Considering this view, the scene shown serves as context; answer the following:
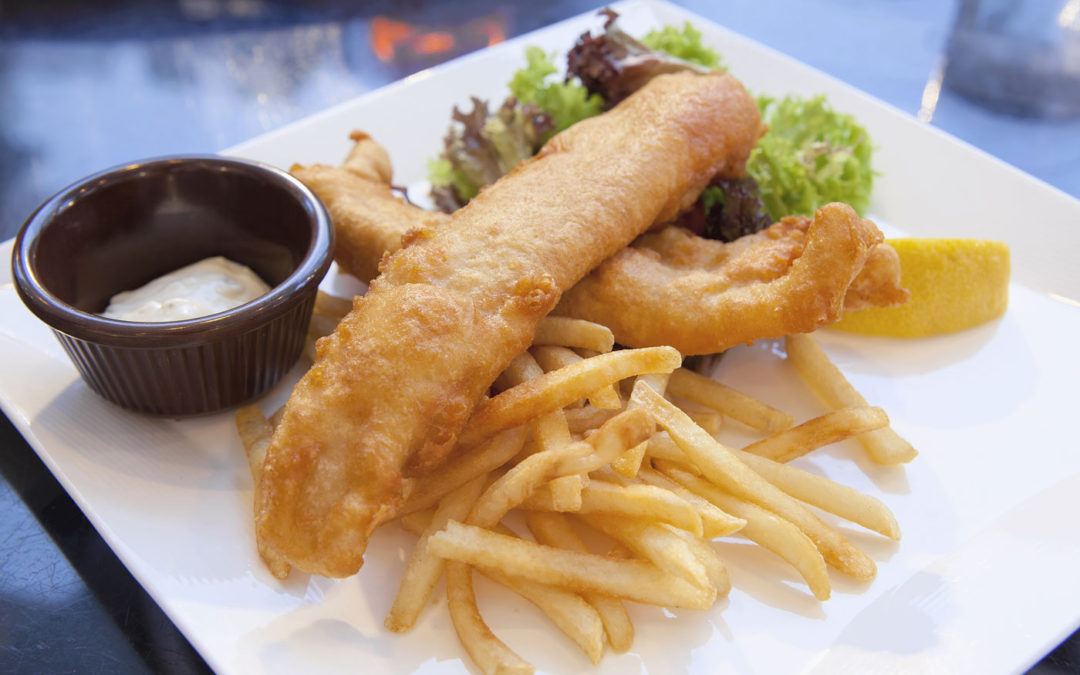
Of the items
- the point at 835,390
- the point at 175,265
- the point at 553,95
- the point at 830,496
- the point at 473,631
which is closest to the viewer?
the point at 473,631

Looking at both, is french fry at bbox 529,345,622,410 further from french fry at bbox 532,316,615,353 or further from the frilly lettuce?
the frilly lettuce

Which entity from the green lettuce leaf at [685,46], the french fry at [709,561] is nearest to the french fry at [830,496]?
the french fry at [709,561]

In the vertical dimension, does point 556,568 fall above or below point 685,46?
below

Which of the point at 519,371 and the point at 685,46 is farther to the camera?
the point at 685,46

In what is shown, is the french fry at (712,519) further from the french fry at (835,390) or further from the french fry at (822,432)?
the french fry at (835,390)

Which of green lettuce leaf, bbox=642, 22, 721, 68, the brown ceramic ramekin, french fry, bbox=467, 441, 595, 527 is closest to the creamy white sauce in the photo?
the brown ceramic ramekin

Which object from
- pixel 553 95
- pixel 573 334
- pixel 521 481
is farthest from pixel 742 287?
pixel 553 95

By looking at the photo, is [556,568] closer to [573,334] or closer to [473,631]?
[473,631]
